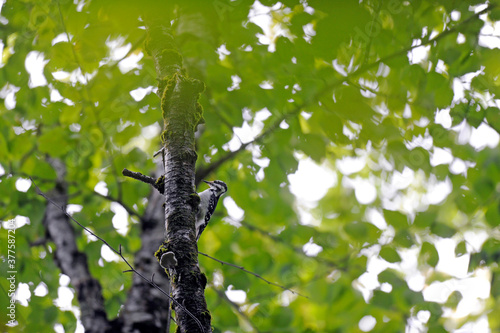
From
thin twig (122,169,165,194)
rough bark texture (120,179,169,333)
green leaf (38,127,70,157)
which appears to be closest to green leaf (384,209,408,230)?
rough bark texture (120,179,169,333)

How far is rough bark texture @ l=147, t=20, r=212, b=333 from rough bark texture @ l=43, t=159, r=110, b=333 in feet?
4.94

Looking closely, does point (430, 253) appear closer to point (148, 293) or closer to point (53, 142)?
point (148, 293)

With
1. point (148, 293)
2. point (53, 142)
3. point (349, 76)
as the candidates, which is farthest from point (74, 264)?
point (349, 76)

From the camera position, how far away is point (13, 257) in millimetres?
3467

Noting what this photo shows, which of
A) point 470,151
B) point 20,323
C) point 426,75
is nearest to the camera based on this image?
point 426,75

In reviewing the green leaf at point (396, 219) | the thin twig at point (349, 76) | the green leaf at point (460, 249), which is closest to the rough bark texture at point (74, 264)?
the thin twig at point (349, 76)

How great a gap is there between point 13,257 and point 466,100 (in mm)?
3830

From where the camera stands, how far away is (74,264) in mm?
3168

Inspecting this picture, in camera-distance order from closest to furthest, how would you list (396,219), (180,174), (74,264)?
(180,174)
(396,219)
(74,264)

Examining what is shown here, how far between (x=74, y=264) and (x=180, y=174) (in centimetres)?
227

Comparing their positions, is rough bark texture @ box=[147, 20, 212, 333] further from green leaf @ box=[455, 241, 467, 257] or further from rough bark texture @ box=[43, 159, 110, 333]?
green leaf @ box=[455, 241, 467, 257]

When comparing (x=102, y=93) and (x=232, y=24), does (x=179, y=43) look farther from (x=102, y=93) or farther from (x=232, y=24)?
(x=102, y=93)

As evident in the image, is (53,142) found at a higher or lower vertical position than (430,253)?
higher

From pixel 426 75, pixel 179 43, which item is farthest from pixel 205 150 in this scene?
pixel 426 75
